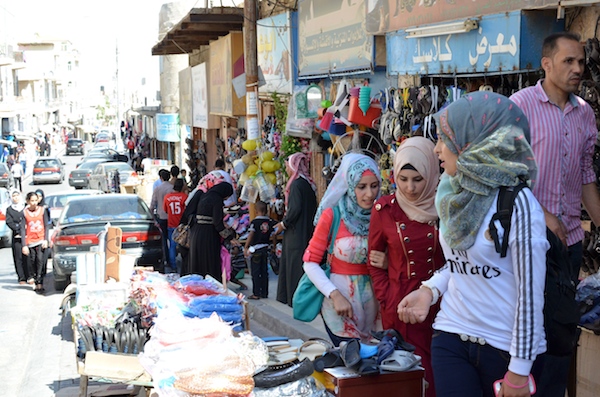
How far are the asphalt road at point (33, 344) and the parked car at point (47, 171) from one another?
95.8 ft

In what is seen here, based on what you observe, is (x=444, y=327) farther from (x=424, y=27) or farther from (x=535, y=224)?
(x=424, y=27)

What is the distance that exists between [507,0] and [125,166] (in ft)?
90.9

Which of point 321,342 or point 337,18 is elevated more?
point 337,18

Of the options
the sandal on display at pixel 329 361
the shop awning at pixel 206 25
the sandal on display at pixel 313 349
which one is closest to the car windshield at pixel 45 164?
the shop awning at pixel 206 25

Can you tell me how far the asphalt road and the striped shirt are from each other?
491 cm

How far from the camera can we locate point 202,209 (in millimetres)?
10242

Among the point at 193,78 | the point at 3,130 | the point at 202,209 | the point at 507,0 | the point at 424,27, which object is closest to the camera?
the point at 507,0

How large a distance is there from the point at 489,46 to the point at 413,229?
258 centimetres

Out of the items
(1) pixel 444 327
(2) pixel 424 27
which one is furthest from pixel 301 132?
(1) pixel 444 327

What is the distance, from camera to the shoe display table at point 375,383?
4004 mm

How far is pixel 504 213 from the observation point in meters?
3.04

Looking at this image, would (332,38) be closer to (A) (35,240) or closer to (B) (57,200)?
(A) (35,240)

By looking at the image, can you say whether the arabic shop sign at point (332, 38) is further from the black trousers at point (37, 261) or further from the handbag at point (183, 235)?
the black trousers at point (37, 261)

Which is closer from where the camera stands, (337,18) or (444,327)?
(444,327)
